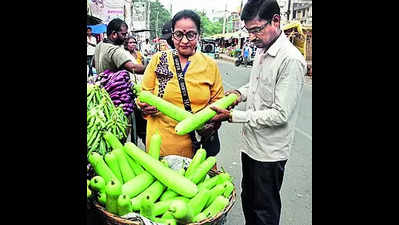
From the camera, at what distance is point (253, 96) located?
214cm

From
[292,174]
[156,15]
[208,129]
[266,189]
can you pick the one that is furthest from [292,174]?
[156,15]

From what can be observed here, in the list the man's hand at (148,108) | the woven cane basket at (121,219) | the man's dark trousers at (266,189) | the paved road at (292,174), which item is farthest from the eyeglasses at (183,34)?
the paved road at (292,174)

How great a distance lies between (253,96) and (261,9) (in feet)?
1.76

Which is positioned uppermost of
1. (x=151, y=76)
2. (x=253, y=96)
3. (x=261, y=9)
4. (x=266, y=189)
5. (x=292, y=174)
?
(x=261, y=9)

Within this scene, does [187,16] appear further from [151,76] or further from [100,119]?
[100,119]

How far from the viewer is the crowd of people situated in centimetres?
191

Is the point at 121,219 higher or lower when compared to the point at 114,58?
lower

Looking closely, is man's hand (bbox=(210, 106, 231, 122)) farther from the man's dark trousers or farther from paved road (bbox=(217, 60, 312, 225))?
paved road (bbox=(217, 60, 312, 225))

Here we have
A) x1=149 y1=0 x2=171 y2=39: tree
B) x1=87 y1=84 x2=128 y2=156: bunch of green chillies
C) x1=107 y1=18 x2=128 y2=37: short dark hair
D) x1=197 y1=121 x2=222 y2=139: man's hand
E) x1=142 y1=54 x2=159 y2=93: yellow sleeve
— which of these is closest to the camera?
x1=87 y1=84 x2=128 y2=156: bunch of green chillies

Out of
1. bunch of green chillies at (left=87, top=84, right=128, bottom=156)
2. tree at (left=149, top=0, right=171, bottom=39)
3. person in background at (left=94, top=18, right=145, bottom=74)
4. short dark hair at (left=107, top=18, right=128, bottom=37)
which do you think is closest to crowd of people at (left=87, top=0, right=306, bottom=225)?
bunch of green chillies at (left=87, top=84, right=128, bottom=156)

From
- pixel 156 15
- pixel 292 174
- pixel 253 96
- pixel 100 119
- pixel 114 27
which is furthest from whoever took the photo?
pixel 156 15

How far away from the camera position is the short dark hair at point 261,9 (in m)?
1.90
